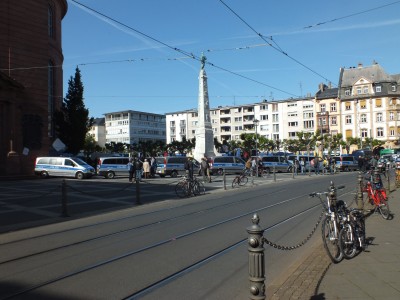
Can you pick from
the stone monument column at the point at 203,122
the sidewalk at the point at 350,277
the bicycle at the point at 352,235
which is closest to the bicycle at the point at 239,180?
the stone monument column at the point at 203,122

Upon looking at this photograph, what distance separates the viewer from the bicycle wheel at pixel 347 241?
268 inches

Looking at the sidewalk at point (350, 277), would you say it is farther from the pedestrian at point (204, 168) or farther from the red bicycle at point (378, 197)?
the pedestrian at point (204, 168)

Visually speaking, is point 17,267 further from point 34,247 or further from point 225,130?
point 225,130

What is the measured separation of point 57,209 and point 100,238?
666 cm

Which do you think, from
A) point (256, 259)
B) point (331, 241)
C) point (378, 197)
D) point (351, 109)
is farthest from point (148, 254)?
point (351, 109)

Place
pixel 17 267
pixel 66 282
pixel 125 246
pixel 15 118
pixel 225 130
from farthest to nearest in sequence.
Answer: pixel 225 130 → pixel 15 118 → pixel 125 246 → pixel 17 267 → pixel 66 282

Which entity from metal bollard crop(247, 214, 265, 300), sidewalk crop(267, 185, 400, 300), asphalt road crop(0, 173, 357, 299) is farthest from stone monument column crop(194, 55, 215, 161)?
metal bollard crop(247, 214, 265, 300)

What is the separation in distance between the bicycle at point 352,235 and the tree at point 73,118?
41997 mm

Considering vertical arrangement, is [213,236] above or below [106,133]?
below

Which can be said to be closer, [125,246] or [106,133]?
[125,246]

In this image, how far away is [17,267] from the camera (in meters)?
7.10

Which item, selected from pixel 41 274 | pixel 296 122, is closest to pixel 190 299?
pixel 41 274

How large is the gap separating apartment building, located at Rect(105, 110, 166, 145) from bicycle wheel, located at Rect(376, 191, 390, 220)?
130 metres

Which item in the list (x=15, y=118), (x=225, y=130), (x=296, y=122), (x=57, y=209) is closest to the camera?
(x=57, y=209)
